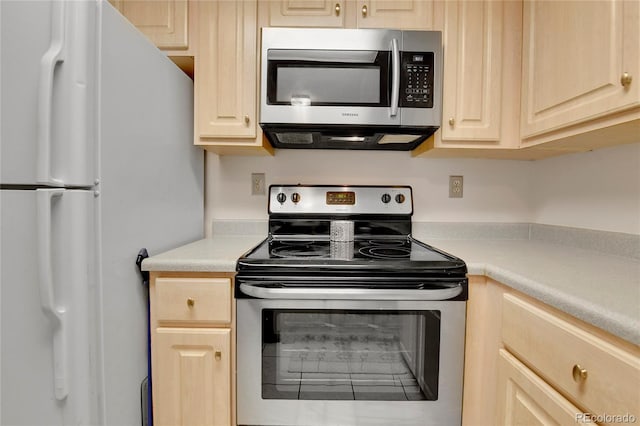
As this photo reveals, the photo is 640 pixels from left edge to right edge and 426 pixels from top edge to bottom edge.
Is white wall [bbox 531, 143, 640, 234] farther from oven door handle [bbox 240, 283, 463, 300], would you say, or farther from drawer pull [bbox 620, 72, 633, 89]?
oven door handle [bbox 240, 283, 463, 300]

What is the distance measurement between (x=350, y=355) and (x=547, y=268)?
27.9 inches

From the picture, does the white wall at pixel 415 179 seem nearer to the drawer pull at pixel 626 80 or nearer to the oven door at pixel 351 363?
the oven door at pixel 351 363

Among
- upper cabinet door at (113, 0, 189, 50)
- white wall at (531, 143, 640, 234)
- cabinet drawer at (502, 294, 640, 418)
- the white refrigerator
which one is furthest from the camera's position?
upper cabinet door at (113, 0, 189, 50)

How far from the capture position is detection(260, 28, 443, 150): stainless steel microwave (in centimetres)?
137

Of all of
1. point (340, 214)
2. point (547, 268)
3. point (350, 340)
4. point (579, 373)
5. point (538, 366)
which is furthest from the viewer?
point (340, 214)

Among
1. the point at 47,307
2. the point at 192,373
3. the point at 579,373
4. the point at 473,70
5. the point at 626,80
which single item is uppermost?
the point at 473,70

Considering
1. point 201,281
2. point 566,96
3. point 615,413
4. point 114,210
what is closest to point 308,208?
point 201,281

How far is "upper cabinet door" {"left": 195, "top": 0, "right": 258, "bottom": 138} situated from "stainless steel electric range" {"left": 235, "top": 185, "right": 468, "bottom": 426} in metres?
0.63

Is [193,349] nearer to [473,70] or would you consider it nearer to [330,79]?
[330,79]

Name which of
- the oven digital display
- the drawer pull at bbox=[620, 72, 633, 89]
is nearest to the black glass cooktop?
the oven digital display

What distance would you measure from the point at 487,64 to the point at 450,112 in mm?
254

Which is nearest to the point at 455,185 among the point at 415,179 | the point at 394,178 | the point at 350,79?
the point at 415,179

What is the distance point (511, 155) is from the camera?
5.41ft

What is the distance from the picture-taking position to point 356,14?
1.42 meters
